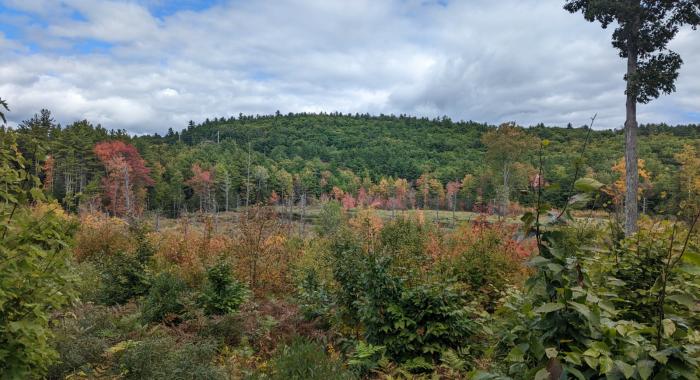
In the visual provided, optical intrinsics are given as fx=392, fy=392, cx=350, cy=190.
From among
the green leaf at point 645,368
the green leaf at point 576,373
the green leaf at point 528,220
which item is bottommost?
the green leaf at point 576,373

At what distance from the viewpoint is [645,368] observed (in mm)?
1457

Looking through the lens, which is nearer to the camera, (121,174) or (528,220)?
(528,220)

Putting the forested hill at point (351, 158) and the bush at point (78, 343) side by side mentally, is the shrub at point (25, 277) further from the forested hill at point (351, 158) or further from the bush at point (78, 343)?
the bush at point (78, 343)

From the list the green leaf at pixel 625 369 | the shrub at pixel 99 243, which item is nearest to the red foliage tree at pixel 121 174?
the shrub at pixel 99 243

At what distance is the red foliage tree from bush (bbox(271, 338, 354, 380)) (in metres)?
41.4

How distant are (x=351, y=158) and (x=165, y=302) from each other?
100523 mm

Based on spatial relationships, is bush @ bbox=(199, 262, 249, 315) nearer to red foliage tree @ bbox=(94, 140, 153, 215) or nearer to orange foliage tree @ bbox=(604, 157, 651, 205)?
orange foliage tree @ bbox=(604, 157, 651, 205)

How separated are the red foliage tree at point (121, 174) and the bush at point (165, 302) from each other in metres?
37.3

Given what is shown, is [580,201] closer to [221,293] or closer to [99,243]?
[221,293]

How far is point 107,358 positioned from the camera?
184 inches

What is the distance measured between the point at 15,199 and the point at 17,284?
1.90 feet

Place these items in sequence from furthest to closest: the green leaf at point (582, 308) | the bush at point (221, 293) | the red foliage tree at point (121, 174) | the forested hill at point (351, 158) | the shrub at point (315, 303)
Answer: the red foliage tree at point (121, 174) → the forested hill at point (351, 158) → the bush at point (221, 293) → the shrub at point (315, 303) → the green leaf at point (582, 308)

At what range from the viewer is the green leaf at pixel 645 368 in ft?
4.71

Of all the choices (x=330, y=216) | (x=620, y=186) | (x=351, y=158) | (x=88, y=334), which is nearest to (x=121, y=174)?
(x=330, y=216)
